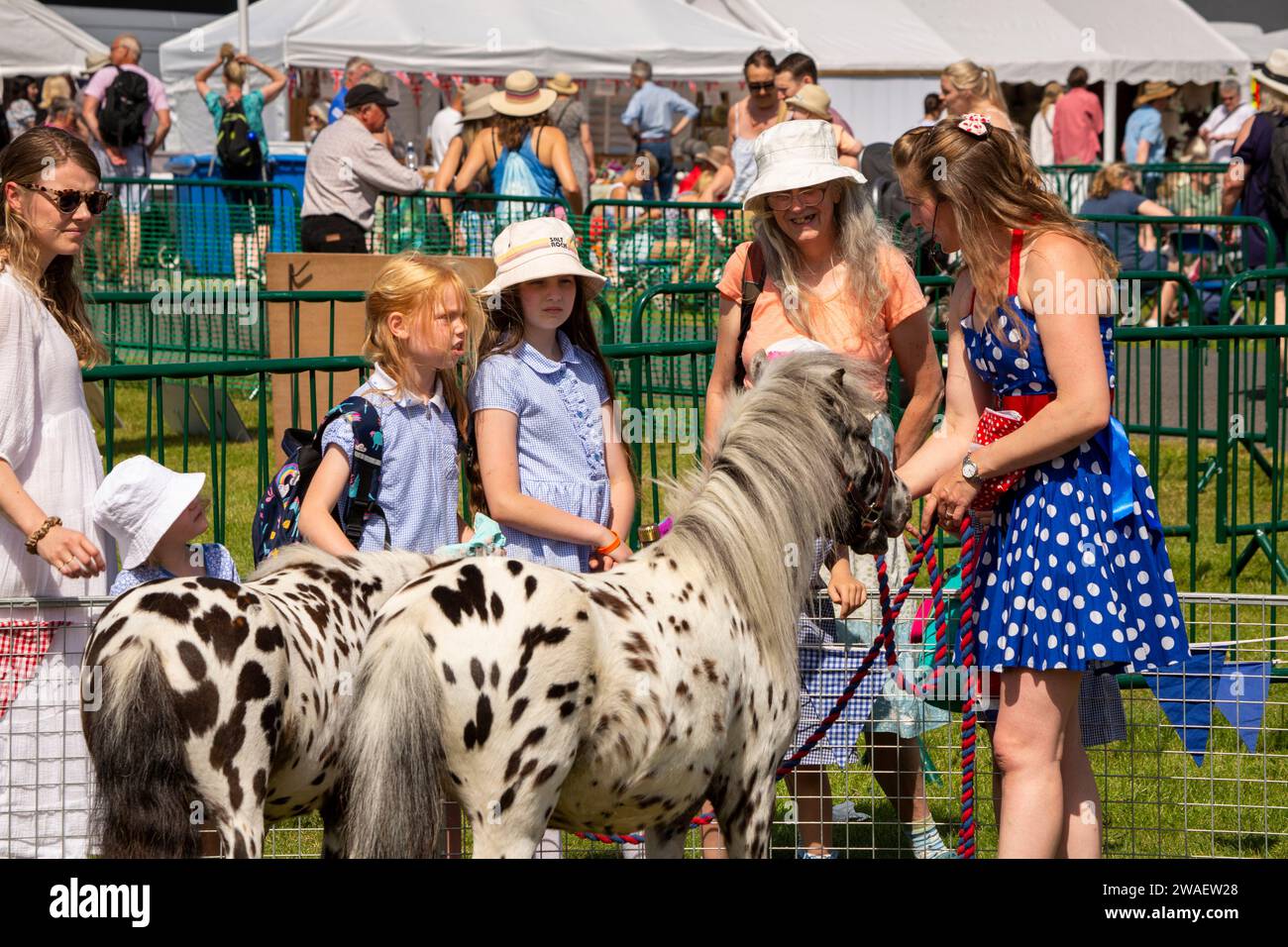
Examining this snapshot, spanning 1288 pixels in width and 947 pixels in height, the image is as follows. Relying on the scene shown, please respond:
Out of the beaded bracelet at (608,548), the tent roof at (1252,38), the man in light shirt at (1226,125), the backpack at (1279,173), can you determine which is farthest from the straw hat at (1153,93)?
the beaded bracelet at (608,548)

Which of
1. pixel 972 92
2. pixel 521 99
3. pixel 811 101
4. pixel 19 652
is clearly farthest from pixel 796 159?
pixel 521 99

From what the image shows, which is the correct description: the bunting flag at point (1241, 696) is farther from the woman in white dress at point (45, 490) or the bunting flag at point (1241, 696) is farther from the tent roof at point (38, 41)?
the tent roof at point (38, 41)

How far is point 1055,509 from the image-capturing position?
404 centimetres

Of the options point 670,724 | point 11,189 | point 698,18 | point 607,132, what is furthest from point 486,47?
point 670,724

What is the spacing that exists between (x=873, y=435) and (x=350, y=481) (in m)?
1.36

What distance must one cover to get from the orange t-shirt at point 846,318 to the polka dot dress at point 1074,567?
60 cm

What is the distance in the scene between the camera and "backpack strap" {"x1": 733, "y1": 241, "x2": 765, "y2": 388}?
476 cm

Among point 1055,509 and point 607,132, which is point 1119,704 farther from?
point 607,132

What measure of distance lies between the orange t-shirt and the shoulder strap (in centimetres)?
68

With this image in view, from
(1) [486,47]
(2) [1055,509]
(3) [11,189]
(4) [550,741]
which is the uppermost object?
(1) [486,47]

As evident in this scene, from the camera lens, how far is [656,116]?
20.9 meters

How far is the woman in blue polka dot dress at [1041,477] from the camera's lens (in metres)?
3.92

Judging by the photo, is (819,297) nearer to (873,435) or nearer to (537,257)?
(873,435)
